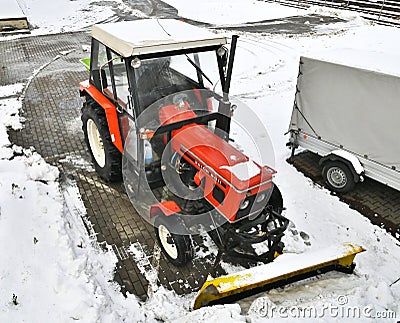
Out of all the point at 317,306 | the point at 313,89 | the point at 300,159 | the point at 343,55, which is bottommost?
the point at 300,159

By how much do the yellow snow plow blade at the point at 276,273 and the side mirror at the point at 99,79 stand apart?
3.09m

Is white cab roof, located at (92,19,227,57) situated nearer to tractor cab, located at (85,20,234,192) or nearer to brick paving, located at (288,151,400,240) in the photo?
tractor cab, located at (85,20,234,192)

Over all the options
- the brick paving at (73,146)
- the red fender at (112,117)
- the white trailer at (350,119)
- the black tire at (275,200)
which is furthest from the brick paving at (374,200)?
the red fender at (112,117)

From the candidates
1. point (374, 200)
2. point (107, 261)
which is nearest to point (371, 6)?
point (374, 200)

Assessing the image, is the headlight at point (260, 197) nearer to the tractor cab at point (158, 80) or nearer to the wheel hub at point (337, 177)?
the tractor cab at point (158, 80)

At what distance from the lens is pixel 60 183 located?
5.45 m

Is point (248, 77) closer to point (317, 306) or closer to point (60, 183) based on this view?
point (60, 183)

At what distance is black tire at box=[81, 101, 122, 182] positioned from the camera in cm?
500

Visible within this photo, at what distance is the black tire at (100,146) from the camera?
5.00m

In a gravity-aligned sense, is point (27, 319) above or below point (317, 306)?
below

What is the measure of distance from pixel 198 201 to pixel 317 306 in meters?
1.68

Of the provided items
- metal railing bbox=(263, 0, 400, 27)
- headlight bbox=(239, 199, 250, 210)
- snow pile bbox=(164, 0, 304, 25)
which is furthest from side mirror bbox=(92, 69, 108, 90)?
metal railing bbox=(263, 0, 400, 27)

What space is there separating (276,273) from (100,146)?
3596 millimetres

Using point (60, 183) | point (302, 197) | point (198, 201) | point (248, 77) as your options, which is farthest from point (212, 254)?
point (248, 77)
